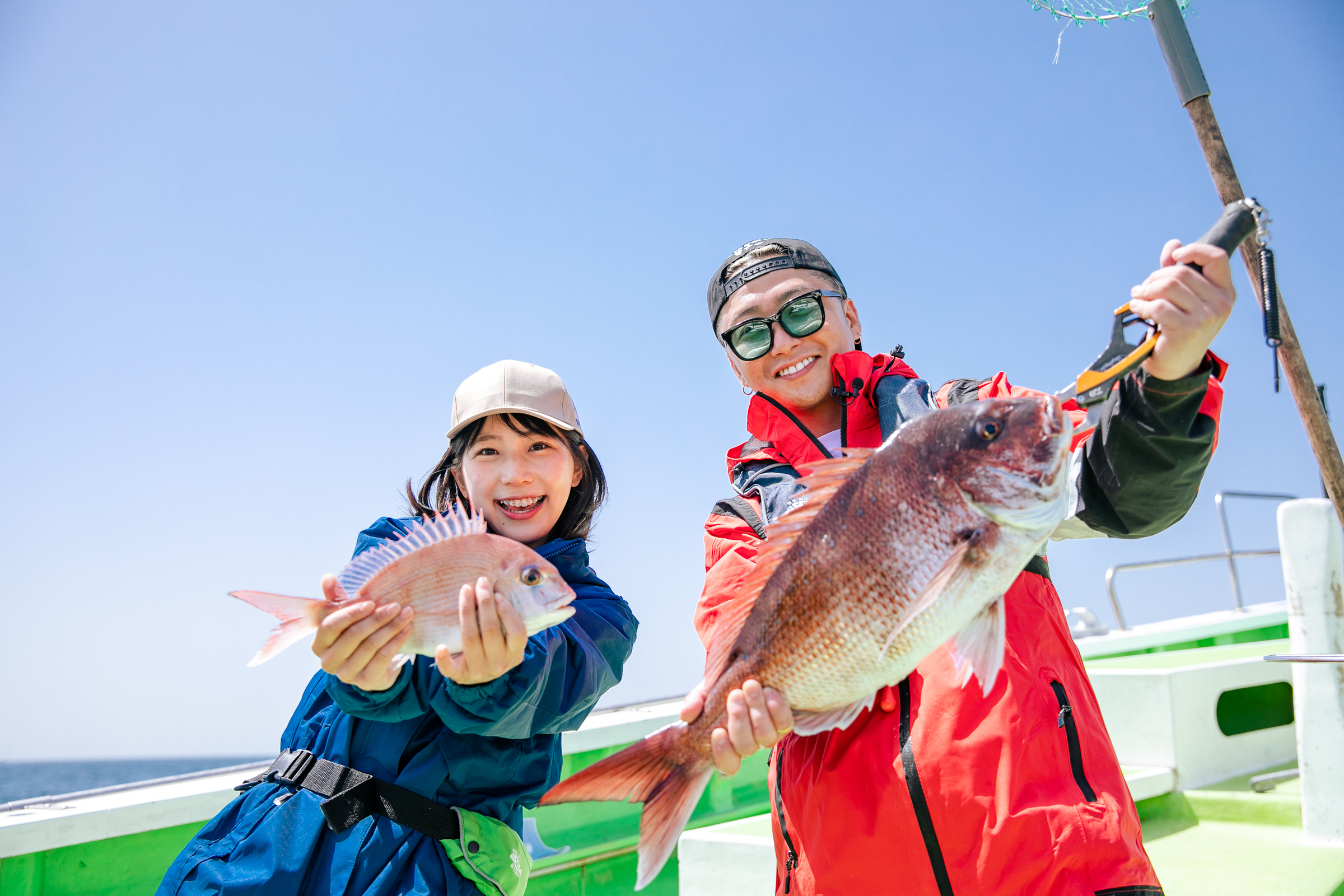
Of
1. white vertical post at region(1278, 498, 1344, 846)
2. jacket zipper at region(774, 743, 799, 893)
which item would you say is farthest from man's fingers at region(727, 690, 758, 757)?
white vertical post at region(1278, 498, 1344, 846)

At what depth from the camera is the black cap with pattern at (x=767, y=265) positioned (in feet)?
8.71

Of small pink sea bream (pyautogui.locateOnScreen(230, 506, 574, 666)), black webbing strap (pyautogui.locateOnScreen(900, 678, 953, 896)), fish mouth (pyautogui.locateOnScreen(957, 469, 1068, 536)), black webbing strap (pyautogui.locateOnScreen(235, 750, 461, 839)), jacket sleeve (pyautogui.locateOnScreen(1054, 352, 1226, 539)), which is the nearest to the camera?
fish mouth (pyautogui.locateOnScreen(957, 469, 1068, 536))

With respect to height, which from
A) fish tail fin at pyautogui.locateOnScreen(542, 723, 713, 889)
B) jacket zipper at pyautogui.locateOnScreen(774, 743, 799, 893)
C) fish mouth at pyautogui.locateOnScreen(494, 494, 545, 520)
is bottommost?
jacket zipper at pyautogui.locateOnScreen(774, 743, 799, 893)

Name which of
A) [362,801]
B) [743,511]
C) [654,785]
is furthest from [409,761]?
[743,511]

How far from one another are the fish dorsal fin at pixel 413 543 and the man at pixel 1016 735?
0.70 meters

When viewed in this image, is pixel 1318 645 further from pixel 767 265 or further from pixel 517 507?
pixel 517 507

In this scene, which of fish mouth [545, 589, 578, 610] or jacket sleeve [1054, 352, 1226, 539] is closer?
jacket sleeve [1054, 352, 1226, 539]

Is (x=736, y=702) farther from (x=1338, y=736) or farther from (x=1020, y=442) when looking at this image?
(x=1338, y=736)

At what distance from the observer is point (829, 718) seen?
1.71 meters

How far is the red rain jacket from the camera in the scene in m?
1.72

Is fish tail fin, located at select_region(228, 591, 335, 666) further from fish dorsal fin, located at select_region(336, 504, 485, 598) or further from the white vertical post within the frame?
the white vertical post

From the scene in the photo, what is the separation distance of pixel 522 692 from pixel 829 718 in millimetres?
773

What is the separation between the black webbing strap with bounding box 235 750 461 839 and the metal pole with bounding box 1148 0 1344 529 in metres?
3.14

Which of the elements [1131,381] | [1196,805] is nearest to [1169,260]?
[1131,381]
